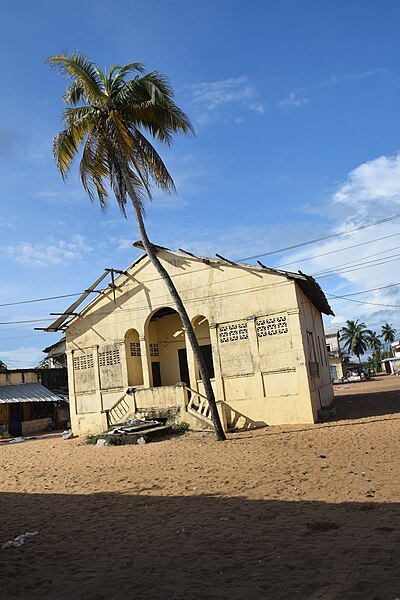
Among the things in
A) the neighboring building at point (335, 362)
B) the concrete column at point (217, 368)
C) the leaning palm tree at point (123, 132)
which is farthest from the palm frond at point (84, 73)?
the neighboring building at point (335, 362)

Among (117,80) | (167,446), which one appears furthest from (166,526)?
(117,80)

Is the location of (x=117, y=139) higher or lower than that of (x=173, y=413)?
higher

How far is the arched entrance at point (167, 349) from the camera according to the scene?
23953 millimetres

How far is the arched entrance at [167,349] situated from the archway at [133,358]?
4.07 feet

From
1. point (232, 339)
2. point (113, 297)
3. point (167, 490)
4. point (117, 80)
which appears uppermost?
point (117, 80)

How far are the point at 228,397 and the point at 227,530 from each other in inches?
476

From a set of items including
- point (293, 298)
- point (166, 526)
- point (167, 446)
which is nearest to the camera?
point (166, 526)

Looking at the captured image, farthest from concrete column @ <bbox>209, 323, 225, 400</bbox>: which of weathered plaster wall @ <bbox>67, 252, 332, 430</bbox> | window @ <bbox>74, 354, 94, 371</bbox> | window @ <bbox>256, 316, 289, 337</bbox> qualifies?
window @ <bbox>74, 354, 94, 371</bbox>

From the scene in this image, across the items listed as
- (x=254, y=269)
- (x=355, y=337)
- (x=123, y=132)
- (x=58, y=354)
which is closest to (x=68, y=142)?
(x=123, y=132)

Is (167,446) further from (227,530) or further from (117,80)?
(117,80)

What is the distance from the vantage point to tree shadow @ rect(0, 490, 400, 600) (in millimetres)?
4770

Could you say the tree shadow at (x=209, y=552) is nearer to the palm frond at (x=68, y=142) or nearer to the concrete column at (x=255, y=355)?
the concrete column at (x=255, y=355)

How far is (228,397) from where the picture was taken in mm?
18828

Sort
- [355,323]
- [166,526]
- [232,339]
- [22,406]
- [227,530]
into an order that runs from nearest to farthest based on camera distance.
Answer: [227,530] < [166,526] < [232,339] < [22,406] < [355,323]
